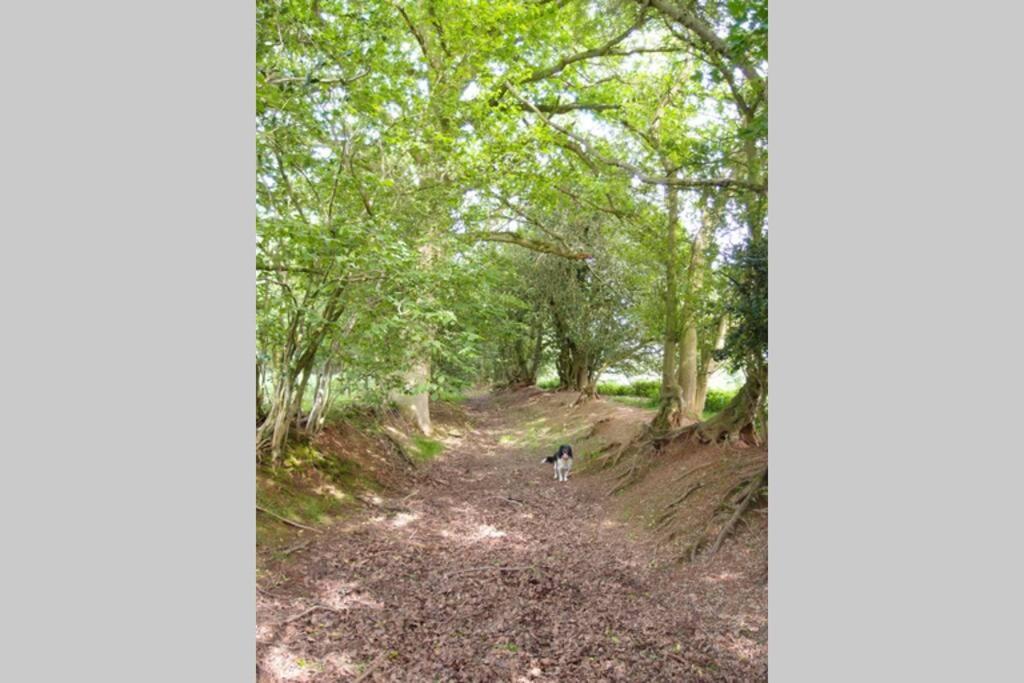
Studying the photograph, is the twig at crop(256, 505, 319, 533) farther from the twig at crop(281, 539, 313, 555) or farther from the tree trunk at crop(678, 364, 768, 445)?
the tree trunk at crop(678, 364, 768, 445)

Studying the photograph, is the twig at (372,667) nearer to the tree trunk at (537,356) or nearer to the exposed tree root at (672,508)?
the exposed tree root at (672,508)

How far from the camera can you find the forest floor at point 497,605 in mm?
2783

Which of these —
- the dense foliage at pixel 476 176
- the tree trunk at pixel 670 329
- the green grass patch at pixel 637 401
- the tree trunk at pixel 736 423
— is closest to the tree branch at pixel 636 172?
the dense foliage at pixel 476 176

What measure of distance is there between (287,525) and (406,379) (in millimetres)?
1880

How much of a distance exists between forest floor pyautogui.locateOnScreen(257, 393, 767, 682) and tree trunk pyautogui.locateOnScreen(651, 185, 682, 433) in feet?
8.34

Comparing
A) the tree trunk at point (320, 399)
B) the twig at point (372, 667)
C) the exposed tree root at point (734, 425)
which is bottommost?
the twig at point (372, 667)

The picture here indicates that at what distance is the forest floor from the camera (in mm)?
2783

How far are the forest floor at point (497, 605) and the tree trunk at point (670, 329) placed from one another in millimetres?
2543

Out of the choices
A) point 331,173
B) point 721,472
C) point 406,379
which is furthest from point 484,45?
point 721,472

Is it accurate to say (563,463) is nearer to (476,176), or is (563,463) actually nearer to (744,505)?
(744,505)

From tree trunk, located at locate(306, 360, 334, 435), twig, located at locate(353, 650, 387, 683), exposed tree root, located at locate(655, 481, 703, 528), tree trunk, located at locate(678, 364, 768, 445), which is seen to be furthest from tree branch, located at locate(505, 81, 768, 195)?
exposed tree root, located at locate(655, 481, 703, 528)

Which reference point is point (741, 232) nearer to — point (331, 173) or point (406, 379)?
point (331, 173)

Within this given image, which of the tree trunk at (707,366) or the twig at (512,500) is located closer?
the tree trunk at (707,366)

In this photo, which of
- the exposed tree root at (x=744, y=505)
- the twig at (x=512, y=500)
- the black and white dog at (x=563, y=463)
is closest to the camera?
the exposed tree root at (x=744, y=505)
